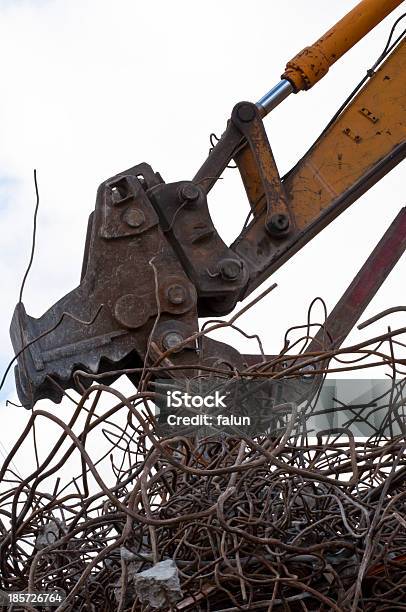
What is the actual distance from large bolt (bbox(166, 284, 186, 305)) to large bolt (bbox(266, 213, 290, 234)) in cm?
33

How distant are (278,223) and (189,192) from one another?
270 mm

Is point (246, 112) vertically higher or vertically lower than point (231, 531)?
higher

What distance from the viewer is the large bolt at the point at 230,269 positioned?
117 inches

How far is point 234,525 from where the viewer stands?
124cm

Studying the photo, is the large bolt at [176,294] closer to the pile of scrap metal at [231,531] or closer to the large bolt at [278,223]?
the large bolt at [278,223]

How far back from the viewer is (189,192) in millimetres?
2984

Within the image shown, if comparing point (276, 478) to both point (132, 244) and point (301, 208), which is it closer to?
point (132, 244)

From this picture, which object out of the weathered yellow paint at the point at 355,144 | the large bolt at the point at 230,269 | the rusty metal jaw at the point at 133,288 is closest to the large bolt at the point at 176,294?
the rusty metal jaw at the point at 133,288

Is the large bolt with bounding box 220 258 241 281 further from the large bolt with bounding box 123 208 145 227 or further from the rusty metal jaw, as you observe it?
the large bolt with bounding box 123 208 145 227

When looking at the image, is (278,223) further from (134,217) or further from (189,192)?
(134,217)

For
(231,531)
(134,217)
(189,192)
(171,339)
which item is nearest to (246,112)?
(189,192)

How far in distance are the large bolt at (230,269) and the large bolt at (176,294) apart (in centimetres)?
13

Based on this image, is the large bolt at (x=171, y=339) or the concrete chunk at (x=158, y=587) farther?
the large bolt at (x=171, y=339)

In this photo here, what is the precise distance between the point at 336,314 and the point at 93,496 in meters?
1.71
